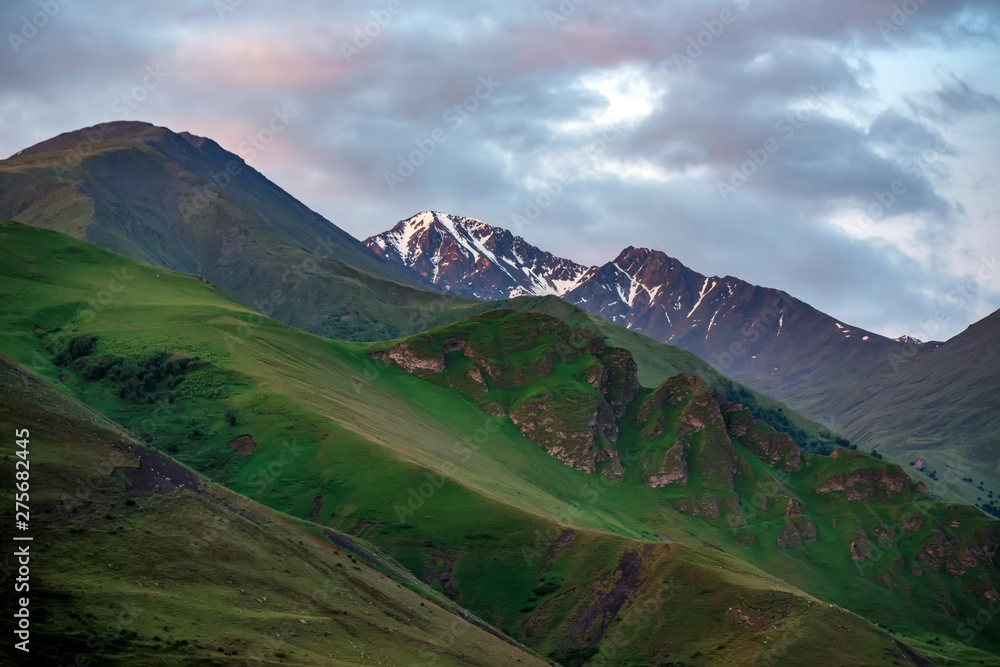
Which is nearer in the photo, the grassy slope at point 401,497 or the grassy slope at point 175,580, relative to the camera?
the grassy slope at point 175,580

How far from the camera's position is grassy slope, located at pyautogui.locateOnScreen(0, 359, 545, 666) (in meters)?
59.5

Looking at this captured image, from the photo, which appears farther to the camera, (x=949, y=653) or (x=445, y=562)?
(x=949, y=653)

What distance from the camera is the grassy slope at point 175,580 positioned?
59531mm

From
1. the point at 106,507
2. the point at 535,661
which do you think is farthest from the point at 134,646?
the point at 535,661

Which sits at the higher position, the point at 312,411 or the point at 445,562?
the point at 312,411

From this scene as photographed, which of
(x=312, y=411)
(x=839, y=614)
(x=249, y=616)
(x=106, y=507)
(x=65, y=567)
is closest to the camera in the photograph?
(x=65, y=567)

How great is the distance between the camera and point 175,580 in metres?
70.8

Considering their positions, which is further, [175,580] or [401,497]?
[401,497]

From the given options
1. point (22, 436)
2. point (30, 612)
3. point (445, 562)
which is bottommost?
point (445, 562)

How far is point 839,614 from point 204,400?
5214 inches

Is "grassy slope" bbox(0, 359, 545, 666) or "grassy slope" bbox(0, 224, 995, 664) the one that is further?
"grassy slope" bbox(0, 224, 995, 664)

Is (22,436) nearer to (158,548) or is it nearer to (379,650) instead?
(158,548)

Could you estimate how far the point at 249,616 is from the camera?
69.9 metres

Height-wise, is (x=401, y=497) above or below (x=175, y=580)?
below
